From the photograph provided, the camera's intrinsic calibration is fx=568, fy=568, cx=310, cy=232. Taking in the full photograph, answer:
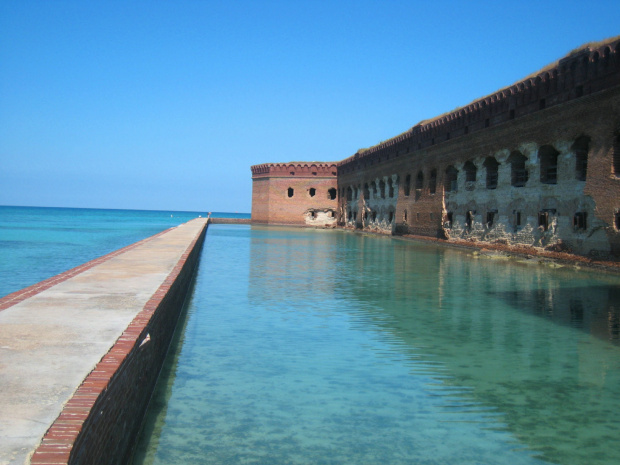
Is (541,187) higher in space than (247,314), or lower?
higher

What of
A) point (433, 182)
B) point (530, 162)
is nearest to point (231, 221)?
point (433, 182)

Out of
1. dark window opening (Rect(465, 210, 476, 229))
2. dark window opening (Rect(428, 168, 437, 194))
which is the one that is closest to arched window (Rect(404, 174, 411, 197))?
dark window opening (Rect(428, 168, 437, 194))

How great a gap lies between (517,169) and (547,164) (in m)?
1.72

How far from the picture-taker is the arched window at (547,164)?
1611 cm

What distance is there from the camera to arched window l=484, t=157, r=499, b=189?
1959cm

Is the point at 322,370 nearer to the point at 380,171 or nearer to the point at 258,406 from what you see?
the point at 258,406

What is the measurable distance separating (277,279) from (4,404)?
28.3ft

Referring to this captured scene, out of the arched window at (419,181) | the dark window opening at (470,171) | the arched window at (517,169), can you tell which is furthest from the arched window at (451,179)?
the arched window at (517,169)

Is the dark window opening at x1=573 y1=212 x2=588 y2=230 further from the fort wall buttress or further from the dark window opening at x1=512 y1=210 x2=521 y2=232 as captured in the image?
the dark window opening at x1=512 y1=210 x2=521 y2=232

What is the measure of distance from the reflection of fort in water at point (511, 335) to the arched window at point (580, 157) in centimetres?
283

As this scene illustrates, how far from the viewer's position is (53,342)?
12.6 ft

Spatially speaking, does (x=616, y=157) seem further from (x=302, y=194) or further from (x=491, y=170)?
(x=302, y=194)

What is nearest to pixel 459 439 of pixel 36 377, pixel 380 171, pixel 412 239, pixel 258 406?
pixel 258 406

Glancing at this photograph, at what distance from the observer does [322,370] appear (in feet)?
16.7
